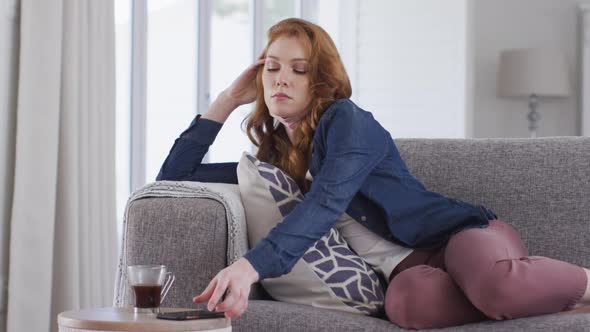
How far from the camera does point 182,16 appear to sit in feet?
14.1

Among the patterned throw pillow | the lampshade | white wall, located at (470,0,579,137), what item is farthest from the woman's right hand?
white wall, located at (470,0,579,137)

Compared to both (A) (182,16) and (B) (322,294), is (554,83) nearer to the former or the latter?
(A) (182,16)

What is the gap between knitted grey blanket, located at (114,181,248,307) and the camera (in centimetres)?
186

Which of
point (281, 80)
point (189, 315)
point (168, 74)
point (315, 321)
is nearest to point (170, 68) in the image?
point (168, 74)

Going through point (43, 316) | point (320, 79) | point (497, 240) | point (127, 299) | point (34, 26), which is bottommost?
point (43, 316)

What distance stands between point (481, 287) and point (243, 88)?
38.4 inches

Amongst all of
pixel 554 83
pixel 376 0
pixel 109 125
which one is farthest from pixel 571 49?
pixel 109 125

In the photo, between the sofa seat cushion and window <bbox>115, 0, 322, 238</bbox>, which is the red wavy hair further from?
window <bbox>115, 0, 322, 238</bbox>

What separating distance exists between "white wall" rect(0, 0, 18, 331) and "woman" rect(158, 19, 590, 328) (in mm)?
645

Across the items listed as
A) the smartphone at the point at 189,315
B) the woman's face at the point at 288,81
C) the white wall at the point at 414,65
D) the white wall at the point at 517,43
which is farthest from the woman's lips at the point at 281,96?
the white wall at the point at 517,43

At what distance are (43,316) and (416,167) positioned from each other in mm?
1264

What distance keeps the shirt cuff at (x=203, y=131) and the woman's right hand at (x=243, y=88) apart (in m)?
0.08

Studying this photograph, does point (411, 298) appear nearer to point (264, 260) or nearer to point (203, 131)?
point (264, 260)

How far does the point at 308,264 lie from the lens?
1877 mm
